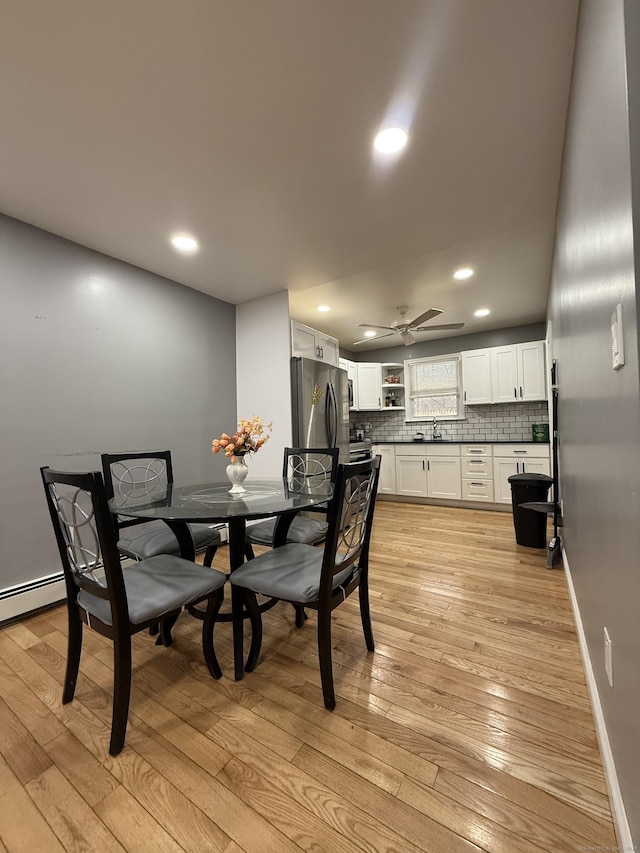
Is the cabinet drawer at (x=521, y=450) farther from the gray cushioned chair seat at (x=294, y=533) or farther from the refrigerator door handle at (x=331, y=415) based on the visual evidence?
the gray cushioned chair seat at (x=294, y=533)

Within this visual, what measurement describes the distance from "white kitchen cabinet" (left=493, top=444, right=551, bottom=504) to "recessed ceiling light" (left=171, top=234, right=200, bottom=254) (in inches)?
168

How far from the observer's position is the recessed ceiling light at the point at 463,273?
3365mm

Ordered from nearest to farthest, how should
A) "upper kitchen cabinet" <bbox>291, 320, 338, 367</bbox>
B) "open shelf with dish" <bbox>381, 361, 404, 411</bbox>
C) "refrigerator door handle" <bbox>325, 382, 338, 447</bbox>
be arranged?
"upper kitchen cabinet" <bbox>291, 320, 338, 367</bbox>, "refrigerator door handle" <bbox>325, 382, 338, 447</bbox>, "open shelf with dish" <bbox>381, 361, 404, 411</bbox>

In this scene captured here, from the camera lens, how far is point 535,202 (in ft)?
7.70

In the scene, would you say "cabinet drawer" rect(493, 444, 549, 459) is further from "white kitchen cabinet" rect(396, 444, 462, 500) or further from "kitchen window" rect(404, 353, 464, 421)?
"kitchen window" rect(404, 353, 464, 421)

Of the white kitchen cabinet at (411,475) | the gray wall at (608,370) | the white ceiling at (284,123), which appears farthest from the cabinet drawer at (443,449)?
the gray wall at (608,370)

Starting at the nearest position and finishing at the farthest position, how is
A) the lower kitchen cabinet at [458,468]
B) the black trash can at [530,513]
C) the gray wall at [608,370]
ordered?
the gray wall at [608,370] → the black trash can at [530,513] → the lower kitchen cabinet at [458,468]

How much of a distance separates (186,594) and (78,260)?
8.72ft

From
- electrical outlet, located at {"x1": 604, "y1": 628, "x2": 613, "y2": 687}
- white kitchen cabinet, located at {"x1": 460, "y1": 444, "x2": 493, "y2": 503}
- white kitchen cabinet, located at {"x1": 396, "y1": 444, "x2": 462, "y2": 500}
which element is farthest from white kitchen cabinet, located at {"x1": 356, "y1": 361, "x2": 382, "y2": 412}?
electrical outlet, located at {"x1": 604, "y1": 628, "x2": 613, "y2": 687}

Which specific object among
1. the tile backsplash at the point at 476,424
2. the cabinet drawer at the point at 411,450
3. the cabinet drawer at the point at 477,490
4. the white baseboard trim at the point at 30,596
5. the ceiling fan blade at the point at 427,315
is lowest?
the white baseboard trim at the point at 30,596

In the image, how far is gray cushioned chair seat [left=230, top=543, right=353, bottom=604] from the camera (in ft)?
4.90

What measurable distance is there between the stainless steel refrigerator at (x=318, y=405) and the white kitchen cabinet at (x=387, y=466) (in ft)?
4.49

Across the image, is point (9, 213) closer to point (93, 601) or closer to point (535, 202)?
point (93, 601)

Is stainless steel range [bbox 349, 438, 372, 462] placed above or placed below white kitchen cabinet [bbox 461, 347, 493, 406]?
below
